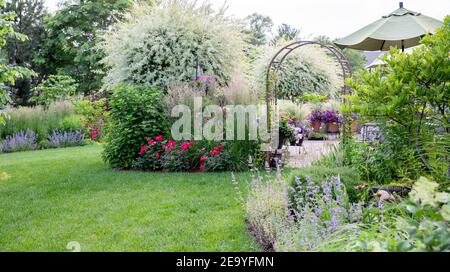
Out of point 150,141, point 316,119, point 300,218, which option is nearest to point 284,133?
point 150,141

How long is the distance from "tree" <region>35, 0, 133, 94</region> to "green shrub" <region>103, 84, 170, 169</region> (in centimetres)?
1367

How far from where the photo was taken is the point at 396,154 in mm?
3623

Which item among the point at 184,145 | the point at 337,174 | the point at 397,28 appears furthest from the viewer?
the point at 184,145

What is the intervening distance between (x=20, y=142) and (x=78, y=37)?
1206 centimetres

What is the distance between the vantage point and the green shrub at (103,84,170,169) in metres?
6.37

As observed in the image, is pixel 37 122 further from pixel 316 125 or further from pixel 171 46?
pixel 316 125

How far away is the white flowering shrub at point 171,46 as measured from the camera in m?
8.35

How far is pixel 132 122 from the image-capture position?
652cm

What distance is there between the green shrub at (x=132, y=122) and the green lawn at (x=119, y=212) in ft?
1.14

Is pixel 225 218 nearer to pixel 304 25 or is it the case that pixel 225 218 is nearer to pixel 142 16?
pixel 142 16

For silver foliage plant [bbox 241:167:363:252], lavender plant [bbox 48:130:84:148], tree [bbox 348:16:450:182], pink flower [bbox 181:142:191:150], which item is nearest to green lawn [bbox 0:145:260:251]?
silver foliage plant [bbox 241:167:363:252]

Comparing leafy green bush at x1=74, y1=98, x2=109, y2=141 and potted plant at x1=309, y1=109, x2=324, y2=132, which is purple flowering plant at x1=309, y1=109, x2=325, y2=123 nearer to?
potted plant at x1=309, y1=109, x2=324, y2=132

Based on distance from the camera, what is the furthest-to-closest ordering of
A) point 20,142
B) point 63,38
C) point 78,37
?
point 78,37 < point 63,38 < point 20,142

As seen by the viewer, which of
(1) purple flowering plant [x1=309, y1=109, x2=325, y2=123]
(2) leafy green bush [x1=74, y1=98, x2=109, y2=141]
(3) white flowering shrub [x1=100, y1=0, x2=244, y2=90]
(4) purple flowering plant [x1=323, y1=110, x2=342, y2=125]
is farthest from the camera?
(2) leafy green bush [x1=74, y1=98, x2=109, y2=141]
